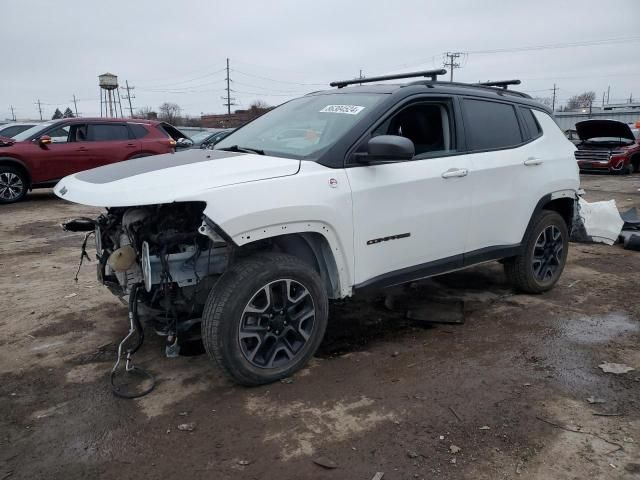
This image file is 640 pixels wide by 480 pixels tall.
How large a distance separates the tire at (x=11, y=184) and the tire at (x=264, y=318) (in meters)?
9.70

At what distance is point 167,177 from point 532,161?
10.4ft

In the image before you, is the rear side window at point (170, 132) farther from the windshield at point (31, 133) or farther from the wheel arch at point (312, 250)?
the wheel arch at point (312, 250)

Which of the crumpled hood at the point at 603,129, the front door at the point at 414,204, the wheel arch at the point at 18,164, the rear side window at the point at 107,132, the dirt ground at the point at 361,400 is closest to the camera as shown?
the dirt ground at the point at 361,400

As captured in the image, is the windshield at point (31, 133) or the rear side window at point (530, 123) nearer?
the rear side window at point (530, 123)

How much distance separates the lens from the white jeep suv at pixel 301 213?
307cm

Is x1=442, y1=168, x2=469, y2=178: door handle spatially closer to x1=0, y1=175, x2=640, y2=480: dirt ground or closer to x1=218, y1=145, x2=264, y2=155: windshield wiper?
x1=0, y1=175, x2=640, y2=480: dirt ground

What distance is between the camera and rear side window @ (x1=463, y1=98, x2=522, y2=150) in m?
4.27

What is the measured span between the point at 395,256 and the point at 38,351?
8.92 ft

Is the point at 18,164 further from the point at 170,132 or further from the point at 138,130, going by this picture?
the point at 170,132

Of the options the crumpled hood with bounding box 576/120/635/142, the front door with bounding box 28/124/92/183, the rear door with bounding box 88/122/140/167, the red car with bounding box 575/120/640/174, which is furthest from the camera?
the red car with bounding box 575/120/640/174

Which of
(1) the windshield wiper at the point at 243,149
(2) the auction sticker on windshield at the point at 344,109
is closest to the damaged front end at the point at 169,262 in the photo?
(1) the windshield wiper at the point at 243,149

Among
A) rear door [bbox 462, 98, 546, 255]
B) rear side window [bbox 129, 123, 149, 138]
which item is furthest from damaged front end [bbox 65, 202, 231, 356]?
rear side window [bbox 129, 123, 149, 138]

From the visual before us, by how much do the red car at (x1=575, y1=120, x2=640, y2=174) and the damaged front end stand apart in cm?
1481

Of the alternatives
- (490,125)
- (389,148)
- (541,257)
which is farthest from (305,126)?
(541,257)
